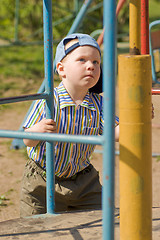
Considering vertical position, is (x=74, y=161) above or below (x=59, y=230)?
above

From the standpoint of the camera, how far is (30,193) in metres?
2.23

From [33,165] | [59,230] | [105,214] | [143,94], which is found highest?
[143,94]

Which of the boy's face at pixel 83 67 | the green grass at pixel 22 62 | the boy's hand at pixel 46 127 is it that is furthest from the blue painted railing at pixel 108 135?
the green grass at pixel 22 62

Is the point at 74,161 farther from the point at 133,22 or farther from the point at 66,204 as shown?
the point at 133,22

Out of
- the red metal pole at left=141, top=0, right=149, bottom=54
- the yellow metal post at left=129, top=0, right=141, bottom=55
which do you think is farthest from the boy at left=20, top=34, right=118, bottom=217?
the yellow metal post at left=129, top=0, right=141, bottom=55

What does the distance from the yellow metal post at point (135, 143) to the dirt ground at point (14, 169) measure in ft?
3.04

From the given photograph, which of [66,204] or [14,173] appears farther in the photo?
[14,173]

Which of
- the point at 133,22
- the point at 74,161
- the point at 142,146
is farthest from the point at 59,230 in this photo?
the point at 133,22

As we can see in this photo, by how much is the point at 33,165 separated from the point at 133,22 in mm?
1042

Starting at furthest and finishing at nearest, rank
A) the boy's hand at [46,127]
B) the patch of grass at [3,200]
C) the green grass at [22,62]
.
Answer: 1. the green grass at [22,62]
2. the patch of grass at [3,200]
3. the boy's hand at [46,127]

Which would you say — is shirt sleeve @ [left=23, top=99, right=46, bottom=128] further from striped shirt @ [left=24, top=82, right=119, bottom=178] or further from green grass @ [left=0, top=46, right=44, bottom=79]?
green grass @ [left=0, top=46, right=44, bottom=79]

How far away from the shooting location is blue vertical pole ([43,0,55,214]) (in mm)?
1840

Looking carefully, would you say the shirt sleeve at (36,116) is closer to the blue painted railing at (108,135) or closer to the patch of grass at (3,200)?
the blue painted railing at (108,135)

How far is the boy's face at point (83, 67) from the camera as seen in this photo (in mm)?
1938
